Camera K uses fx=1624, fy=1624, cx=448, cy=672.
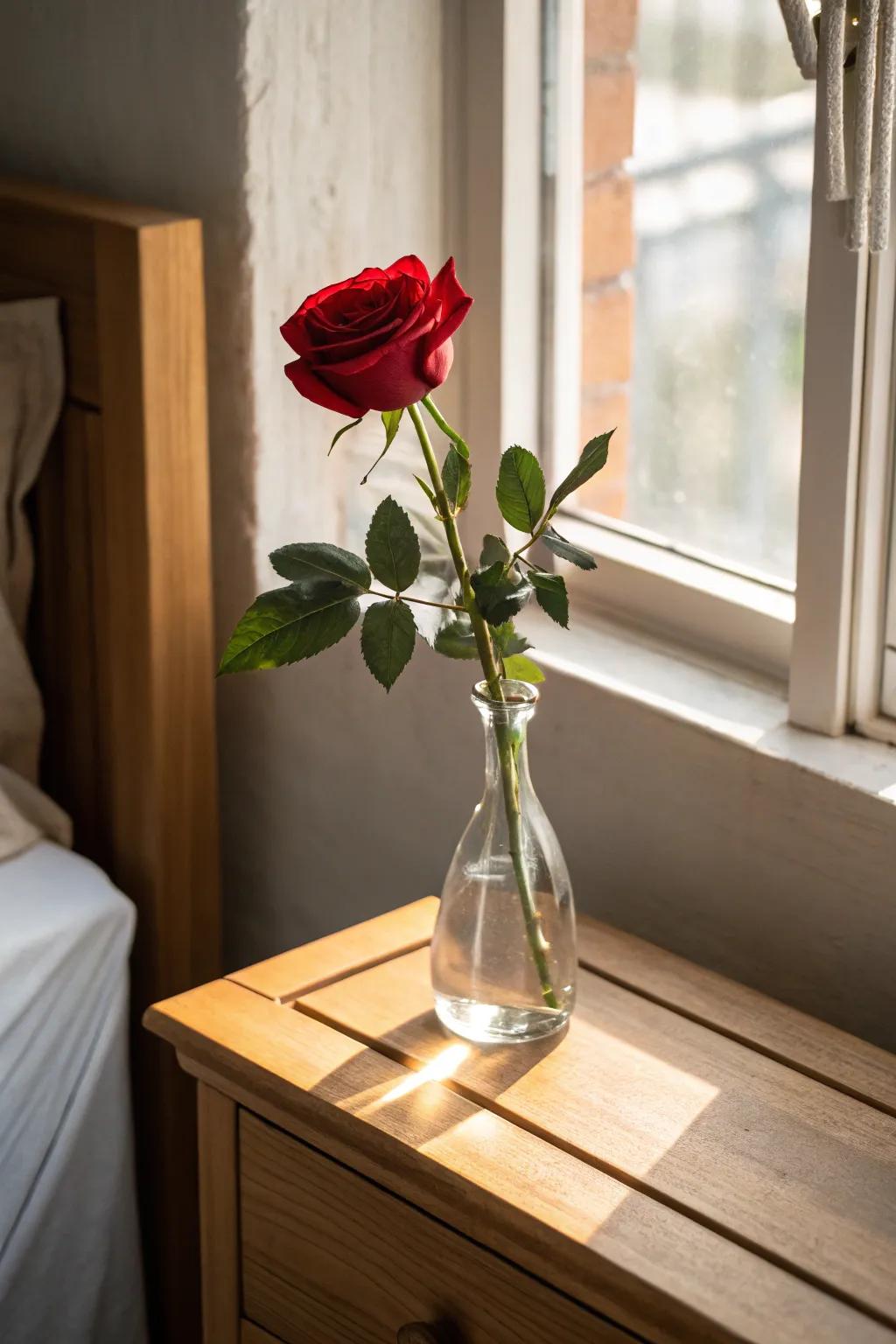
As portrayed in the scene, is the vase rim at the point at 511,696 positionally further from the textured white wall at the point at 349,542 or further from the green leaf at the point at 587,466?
the textured white wall at the point at 349,542

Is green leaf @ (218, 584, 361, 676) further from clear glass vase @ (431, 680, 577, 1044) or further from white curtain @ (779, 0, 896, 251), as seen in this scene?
white curtain @ (779, 0, 896, 251)

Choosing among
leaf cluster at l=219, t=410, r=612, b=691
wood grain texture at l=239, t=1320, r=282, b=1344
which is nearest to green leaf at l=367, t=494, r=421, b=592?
leaf cluster at l=219, t=410, r=612, b=691

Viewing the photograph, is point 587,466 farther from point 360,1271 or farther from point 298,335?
point 360,1271

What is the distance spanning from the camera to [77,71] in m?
1.58

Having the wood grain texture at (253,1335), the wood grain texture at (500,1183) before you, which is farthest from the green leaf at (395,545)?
the wood grain texture at (253,1335)

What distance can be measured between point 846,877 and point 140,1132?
0.80 metres

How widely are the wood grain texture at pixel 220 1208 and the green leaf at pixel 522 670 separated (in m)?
0.37

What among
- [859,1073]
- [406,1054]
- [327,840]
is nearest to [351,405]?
[406,1054]

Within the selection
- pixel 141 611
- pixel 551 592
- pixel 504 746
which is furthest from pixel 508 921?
pixel 141 611

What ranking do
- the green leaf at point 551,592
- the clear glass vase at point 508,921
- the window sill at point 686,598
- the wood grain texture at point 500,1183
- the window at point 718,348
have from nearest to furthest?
the wood grain texture at point 500,1183 < the green leaf at point 551,592 < the clear glass vase at point 508,921 < the window at point 718,348 < the window sill at point 686,598

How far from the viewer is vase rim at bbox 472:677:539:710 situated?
40.8 inches

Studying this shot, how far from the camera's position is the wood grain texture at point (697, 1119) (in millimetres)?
930

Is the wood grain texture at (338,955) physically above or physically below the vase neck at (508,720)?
below

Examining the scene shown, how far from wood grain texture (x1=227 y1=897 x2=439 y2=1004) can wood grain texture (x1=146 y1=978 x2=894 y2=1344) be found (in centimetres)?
3
